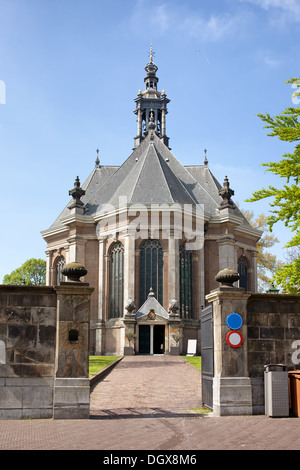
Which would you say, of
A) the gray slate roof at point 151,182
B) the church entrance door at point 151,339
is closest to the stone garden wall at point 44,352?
the church entrance door at point 151,339

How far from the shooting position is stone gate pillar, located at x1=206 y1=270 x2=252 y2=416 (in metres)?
11.1

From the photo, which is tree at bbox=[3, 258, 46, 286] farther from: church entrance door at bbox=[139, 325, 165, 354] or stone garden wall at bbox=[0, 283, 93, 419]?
stone garden wall at bbox=[0, 283, 93, 419]

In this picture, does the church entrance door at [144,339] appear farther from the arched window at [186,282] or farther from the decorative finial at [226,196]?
the decorative finial at [226,196]

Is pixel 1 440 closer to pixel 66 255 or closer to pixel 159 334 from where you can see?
pixel 159 334

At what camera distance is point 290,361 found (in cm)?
1174

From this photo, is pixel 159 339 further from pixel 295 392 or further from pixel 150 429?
pixel 150 429

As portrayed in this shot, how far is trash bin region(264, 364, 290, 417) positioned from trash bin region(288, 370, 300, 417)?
0.14 meters

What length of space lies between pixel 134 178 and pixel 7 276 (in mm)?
37170

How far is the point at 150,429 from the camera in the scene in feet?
29.5

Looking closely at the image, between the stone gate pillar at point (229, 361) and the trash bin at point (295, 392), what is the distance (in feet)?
2.94

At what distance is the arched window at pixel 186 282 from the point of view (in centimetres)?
3806

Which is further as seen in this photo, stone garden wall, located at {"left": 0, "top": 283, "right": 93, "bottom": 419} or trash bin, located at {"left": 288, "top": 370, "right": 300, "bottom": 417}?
trash bin, located at {"left": 288, "top": 370, "right": 300, "bottom": 417}

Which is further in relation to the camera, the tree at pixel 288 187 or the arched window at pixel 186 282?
the arched window at pixel 186 282

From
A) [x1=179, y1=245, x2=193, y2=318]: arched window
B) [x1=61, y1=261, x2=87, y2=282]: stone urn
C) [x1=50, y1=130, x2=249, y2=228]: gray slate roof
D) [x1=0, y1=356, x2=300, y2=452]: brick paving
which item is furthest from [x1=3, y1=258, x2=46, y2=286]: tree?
[x1=61, y1=261, x2=87, y2=282]: stone urn
